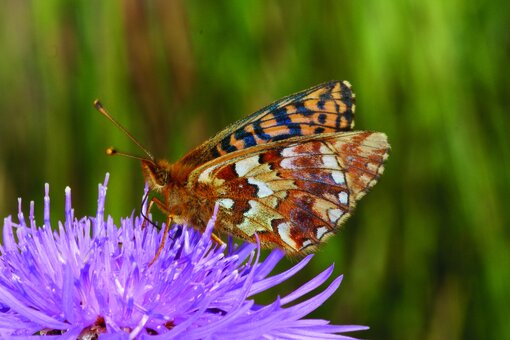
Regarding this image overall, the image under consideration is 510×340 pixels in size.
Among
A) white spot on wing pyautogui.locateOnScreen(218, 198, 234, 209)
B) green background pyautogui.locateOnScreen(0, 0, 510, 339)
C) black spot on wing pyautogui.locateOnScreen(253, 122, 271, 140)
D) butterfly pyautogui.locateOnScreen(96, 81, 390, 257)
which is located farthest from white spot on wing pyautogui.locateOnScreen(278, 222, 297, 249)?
green background pyautogui.locateOnScreen(0, 0, 510, 339)

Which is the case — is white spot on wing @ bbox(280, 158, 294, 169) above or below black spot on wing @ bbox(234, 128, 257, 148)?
below

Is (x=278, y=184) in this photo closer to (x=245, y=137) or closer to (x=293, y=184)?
(x=293, y=184)

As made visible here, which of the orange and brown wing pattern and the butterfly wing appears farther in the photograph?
the butterfly wing

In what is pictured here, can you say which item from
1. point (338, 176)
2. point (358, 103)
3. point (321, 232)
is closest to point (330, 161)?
point (338, 176)

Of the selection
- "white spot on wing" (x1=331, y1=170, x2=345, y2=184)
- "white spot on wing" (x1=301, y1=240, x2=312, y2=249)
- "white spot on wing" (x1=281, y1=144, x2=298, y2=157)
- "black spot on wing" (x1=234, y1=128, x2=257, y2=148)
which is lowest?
"white spot on wing" (x1=301, y1=240, x2=312, y2=249)

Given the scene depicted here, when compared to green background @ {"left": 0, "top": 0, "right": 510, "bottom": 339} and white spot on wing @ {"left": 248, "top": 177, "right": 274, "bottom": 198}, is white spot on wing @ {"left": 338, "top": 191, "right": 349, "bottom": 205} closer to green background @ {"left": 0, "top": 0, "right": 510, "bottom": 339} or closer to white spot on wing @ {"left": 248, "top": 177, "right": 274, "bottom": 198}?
white spot on wing @ {"left": 248, "top": 177, "right": 274, "bottom": 198}

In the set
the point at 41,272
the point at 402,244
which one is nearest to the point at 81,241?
the point at 41,272

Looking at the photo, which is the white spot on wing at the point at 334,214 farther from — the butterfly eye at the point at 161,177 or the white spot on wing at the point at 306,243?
the butterfly eye at the point at 161,177
